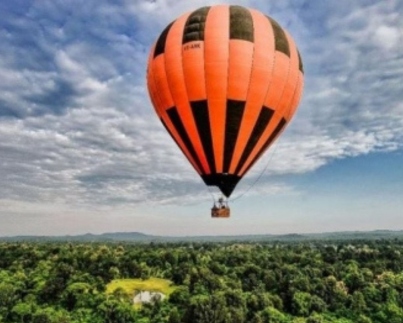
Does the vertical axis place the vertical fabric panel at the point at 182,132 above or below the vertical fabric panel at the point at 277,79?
below

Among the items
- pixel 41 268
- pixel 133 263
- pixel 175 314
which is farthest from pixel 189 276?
pixel 41 268

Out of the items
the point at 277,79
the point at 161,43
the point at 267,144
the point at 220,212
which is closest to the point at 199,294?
the point at 267,144

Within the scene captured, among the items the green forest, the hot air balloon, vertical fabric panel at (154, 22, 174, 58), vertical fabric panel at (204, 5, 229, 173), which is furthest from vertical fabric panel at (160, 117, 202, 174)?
the green forest

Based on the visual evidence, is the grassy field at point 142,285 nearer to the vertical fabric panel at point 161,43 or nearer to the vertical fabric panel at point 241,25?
the vertical fabric panel at point 161,43

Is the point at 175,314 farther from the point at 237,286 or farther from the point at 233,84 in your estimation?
the point at 233,84

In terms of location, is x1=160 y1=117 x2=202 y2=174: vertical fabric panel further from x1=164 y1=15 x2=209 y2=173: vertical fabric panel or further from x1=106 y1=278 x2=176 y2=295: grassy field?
x1=106 y1=278 x2=176 y2=295: grassy field

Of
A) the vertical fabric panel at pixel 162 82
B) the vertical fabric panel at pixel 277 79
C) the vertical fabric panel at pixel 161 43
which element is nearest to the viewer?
the vertical fabric panel at pixel 277 79

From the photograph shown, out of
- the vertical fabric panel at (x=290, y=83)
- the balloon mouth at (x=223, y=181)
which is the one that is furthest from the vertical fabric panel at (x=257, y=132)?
the vertical fabric panel at (x=290, y=83)
